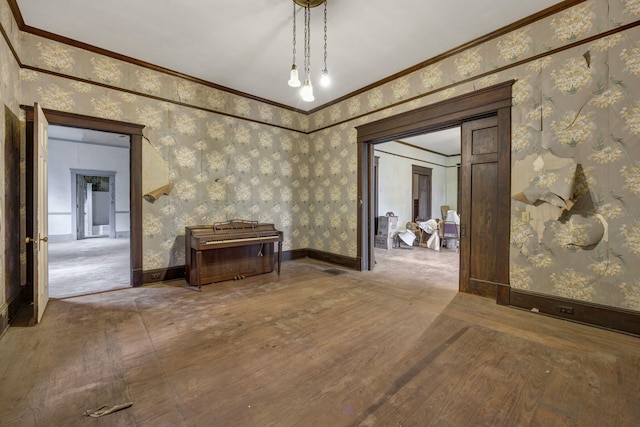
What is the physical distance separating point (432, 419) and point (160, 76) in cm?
509

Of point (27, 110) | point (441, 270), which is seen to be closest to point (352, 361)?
point (441, 270)

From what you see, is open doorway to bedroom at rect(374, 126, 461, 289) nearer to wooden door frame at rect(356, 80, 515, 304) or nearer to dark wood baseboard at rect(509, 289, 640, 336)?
wooden door frame at rect(356, 80, 515, 304)

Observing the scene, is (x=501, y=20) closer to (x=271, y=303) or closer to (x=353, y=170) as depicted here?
(x=353, y=170)

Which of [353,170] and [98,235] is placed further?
[98,235]

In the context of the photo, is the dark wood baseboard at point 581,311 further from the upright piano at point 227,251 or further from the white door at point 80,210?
the white door at point 80,210

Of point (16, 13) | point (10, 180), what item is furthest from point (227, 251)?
point (16, 13)

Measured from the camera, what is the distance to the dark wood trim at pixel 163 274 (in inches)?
156

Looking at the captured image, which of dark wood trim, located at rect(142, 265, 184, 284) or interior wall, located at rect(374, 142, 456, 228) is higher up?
interior wall, located at rect(374, 142, 456, 228)

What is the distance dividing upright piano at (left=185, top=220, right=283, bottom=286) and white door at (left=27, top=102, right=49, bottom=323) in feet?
4.88

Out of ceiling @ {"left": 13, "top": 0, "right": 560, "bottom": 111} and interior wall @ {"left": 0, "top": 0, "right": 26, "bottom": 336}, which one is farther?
ceiling @ {"left": 13, "top": 0, "right": 560, "bottom": 111}

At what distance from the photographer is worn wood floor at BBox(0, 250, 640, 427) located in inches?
59.4

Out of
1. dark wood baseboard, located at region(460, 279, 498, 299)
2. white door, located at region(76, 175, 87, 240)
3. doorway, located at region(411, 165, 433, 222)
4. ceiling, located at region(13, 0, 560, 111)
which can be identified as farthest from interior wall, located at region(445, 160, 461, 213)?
white door, located at region(76, 175, 87, 240)

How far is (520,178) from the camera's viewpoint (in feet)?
9.88

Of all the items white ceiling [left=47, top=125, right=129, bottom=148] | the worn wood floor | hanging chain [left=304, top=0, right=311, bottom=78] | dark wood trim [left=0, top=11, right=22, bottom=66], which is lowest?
the worn wood floor
